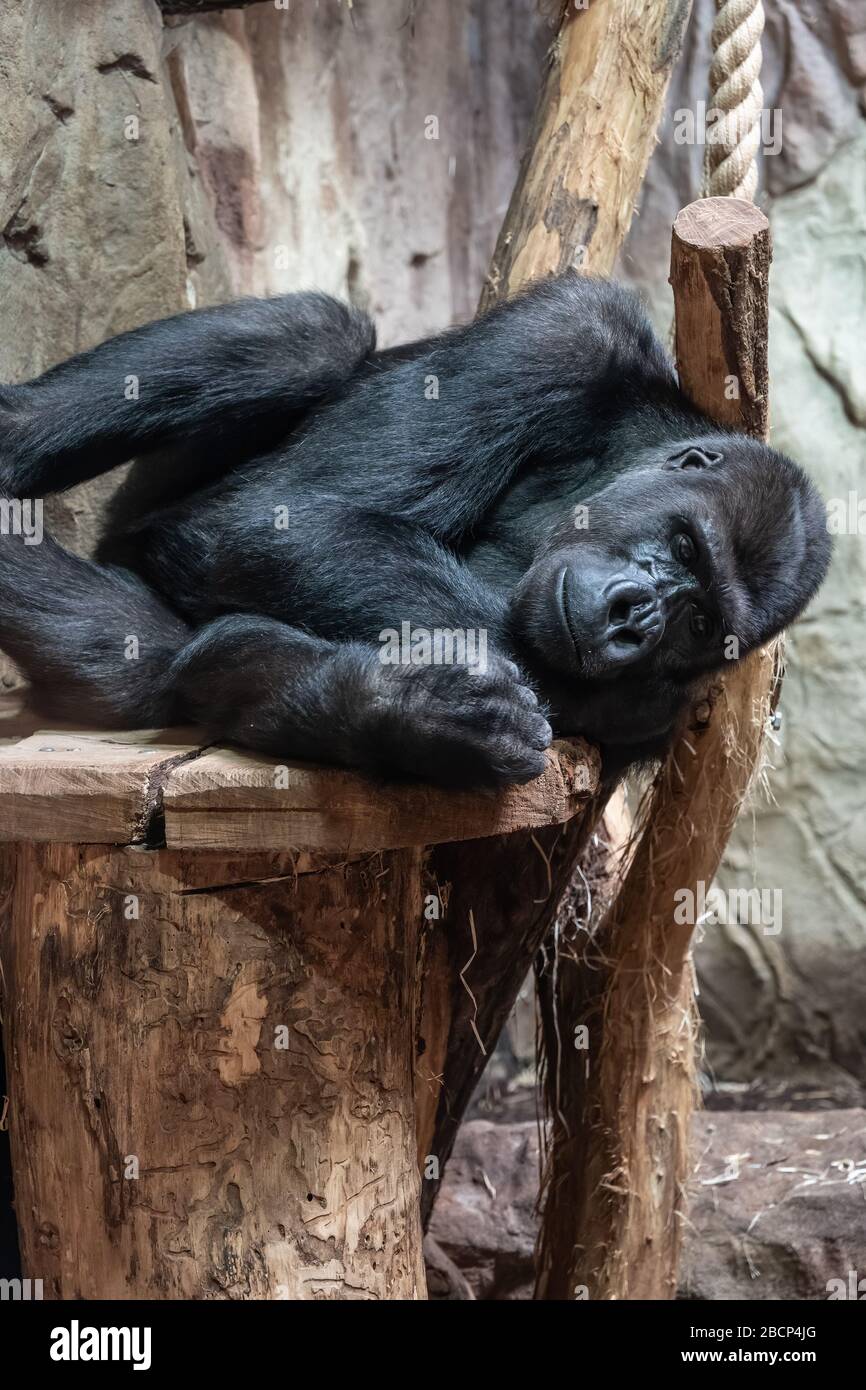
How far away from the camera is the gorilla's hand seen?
2080 mm

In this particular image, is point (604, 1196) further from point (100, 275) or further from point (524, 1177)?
point (100, 275)

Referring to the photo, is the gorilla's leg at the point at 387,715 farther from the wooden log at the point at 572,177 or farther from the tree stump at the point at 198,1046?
the wooden log at the point at 572,177

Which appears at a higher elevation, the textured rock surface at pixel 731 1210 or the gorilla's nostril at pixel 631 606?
the gorilla's nostril at pixel 631 606

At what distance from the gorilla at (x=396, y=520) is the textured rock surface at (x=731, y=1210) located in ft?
6.79

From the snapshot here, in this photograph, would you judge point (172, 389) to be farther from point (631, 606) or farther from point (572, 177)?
point (572, 177)

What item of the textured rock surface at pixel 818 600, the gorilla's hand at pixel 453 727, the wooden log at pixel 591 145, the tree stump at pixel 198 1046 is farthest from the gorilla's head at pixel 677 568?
the textured rock surface at pixel 818 600

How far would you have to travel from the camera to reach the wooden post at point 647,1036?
330 cm

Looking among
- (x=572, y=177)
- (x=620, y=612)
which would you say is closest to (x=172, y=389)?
(x=620, y=612)

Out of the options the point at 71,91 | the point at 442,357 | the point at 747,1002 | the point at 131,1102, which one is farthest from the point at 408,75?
the point at 131,1102

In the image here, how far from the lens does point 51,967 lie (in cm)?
244

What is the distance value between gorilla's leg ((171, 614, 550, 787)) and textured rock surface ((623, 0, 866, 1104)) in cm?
344

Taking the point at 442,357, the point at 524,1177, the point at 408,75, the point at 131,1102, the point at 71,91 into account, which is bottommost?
the point at 524,1177

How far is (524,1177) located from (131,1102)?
8.05ft

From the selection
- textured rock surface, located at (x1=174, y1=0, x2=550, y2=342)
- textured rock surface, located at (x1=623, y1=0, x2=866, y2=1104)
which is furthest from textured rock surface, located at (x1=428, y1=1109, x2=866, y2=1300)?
textured rock surface, located at (x1=174, y1=0, x2=550, y2=342)
